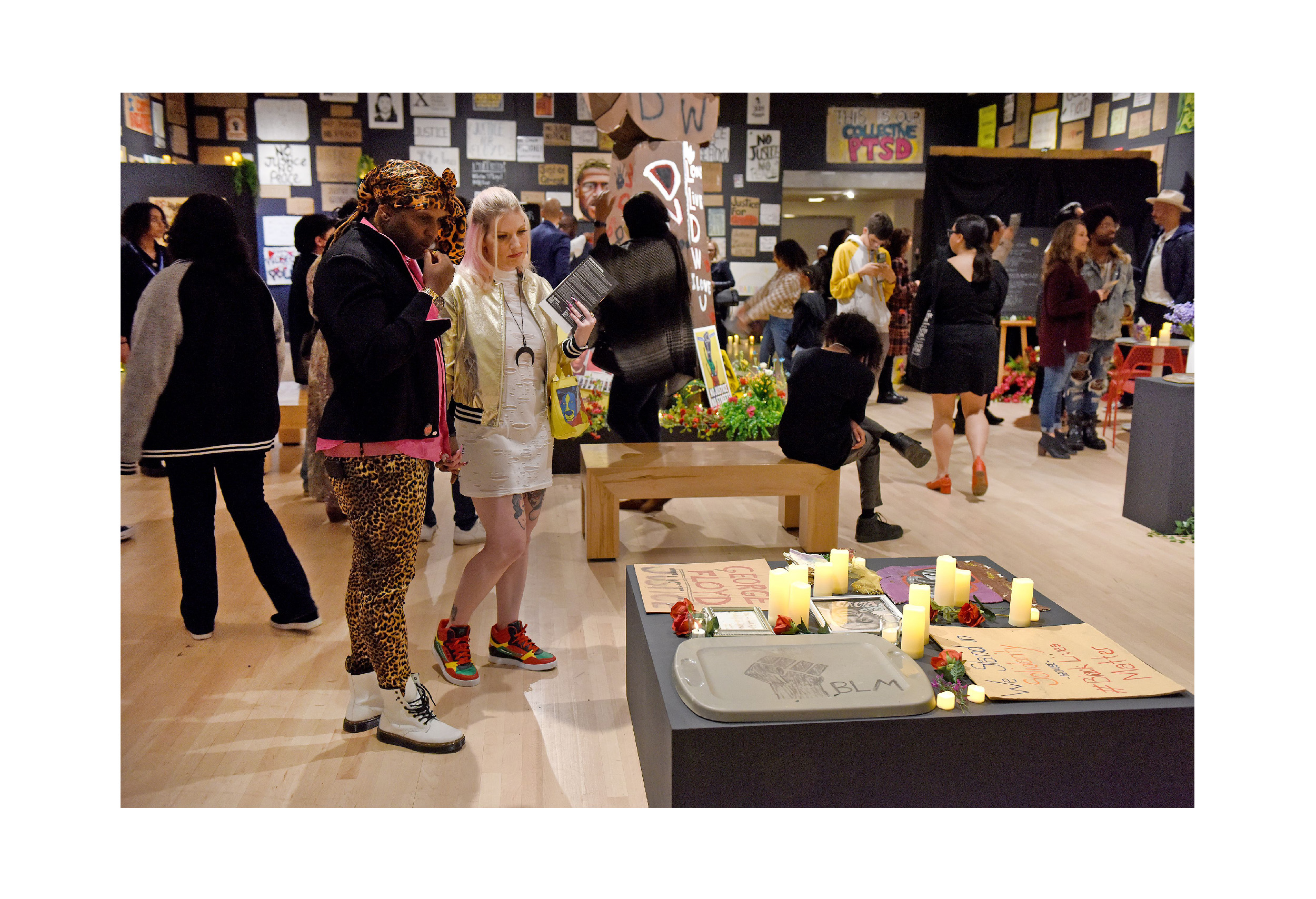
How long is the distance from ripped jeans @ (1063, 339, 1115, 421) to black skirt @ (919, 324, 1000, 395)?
1.31 metres

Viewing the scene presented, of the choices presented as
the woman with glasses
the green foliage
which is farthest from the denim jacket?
the green foliage

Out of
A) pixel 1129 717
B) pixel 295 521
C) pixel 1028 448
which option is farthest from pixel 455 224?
pixel 1028 448

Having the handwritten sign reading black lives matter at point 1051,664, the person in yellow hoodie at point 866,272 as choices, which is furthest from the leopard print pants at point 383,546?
the person in yellow hoodie at point 866,272

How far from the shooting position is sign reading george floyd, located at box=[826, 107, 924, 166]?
9602mm

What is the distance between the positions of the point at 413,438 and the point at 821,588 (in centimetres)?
111

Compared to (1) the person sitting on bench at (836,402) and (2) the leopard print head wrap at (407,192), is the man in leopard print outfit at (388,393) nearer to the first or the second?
(2) the leopard print head wrap at (407,192)

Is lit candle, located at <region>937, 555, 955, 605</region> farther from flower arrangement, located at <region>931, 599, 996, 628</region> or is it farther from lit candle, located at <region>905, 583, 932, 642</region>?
lit candle, located at <region>905, 583, 932, 642</region>

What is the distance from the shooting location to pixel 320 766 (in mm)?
2309

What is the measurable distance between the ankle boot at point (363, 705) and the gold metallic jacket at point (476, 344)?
2.48 feet

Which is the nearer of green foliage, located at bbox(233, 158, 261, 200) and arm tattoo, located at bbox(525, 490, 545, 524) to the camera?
arm tattoo, located at bbox(525, 490, 545, 524)

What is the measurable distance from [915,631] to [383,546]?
1.25 m

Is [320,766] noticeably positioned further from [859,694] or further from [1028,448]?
[1028,448]

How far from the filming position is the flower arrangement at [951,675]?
6.18 feet

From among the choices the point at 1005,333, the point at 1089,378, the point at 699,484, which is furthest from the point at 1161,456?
the point at 1005,333
